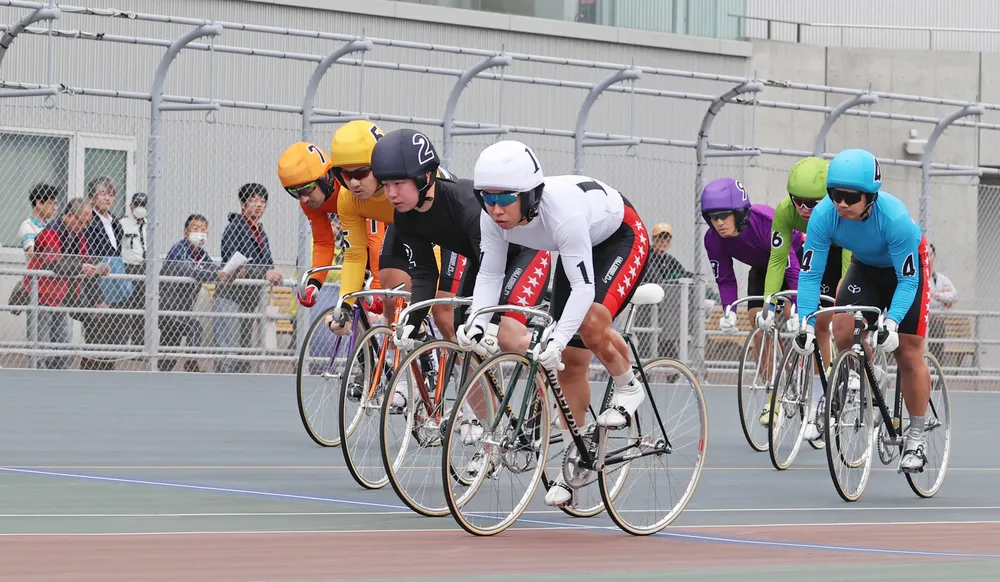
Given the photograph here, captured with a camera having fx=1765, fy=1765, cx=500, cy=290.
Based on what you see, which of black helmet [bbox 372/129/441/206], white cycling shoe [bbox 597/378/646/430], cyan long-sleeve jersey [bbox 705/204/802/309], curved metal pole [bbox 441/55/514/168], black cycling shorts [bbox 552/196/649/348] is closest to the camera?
white cycling shoe [bbox 597/378/646/430]

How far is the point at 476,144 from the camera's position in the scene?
651 inches

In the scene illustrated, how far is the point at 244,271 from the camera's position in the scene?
613 inches

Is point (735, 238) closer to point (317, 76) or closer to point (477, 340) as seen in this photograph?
point (317, 76)

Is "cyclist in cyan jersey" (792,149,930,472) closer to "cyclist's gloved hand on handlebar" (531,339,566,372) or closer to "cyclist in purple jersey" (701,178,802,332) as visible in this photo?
"cyclist in purple jersey" (701,178,802,332)

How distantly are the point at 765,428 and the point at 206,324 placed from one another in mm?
5911

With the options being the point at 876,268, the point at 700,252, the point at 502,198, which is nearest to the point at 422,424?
the point at 502,198

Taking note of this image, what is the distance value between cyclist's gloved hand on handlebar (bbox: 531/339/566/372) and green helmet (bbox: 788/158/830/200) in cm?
440

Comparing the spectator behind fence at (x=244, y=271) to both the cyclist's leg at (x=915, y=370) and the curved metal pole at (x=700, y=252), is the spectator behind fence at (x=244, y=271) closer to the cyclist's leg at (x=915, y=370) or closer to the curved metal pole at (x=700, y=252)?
the curved metal pole at (x=700, y=252)

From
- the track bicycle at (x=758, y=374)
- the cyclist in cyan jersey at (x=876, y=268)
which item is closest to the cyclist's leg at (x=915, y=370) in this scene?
the cyclist in cyan jersey at (x=876, y=268)

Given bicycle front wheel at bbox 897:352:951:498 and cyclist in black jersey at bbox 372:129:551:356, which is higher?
cyclist in black jersey at bbox 372:129:551:356

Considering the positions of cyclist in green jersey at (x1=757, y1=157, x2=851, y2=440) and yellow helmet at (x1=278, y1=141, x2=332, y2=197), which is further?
cyclist in green jersey at (x1=757, y1=157, x2=851, y2=440)

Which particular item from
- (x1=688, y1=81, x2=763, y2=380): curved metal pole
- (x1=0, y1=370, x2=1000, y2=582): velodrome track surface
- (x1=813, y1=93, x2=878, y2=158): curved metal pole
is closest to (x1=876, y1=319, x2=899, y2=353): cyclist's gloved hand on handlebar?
(x1=0, y1=370, x2=1000, y2=582): velodrome track surface

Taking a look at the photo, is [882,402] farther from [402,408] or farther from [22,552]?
[22,552]

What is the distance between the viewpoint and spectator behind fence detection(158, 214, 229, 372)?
15.4 m
